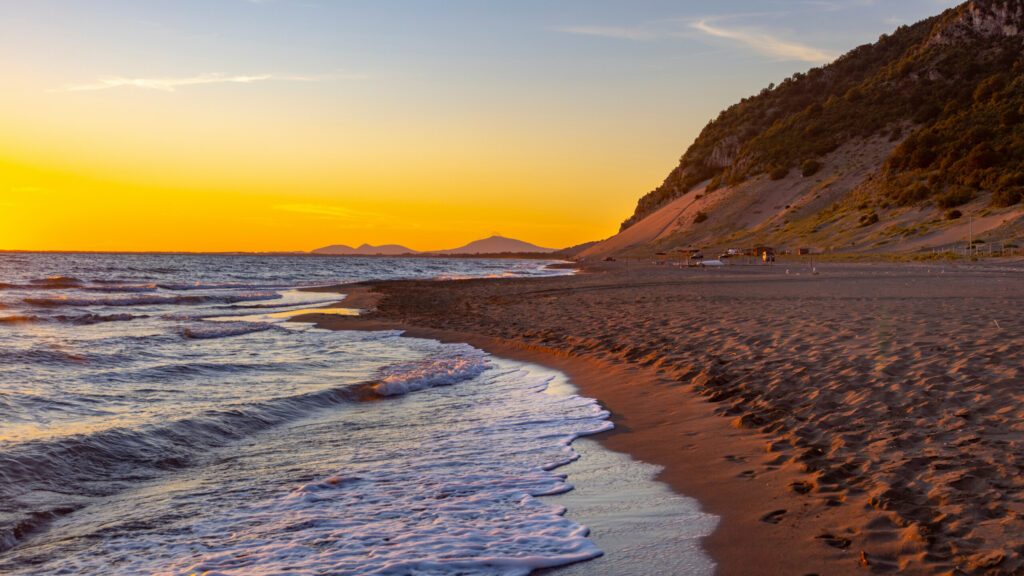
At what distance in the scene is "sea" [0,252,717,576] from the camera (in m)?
4.94

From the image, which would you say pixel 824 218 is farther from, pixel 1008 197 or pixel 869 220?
pixel 1008 197

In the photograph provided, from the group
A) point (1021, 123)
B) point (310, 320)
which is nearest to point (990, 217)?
point (1021, 123)

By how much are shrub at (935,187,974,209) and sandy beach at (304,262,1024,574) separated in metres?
52.0

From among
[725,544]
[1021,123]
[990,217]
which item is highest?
[1021,123]

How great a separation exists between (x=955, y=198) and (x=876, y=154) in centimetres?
2963

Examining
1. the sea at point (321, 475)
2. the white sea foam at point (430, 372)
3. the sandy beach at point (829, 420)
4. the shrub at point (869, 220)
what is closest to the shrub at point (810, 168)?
the shrub at point (869, 220)

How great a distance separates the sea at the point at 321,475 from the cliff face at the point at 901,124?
61715mm

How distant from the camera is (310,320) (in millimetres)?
24562

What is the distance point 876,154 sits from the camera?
90.2m

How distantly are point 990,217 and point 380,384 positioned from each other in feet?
195

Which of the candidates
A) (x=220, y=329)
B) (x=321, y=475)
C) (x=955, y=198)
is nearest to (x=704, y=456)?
(x=321, y=475)

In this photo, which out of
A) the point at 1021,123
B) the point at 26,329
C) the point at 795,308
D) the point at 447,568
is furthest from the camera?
the point at 1021,123

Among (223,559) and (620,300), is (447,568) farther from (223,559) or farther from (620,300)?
(620,300)

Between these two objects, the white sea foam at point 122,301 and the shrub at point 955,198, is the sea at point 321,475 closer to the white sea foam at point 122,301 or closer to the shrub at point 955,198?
the white sea foam at point 122,301
